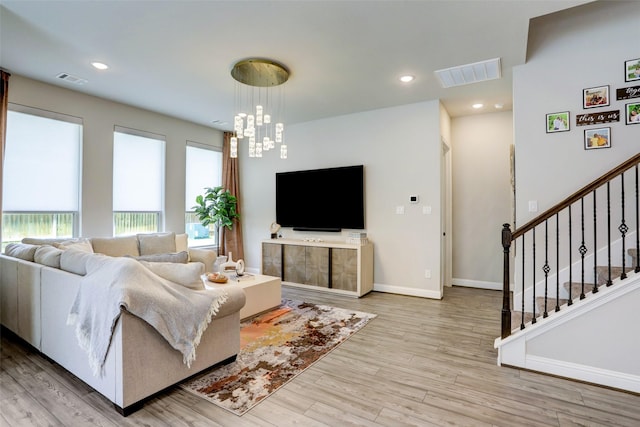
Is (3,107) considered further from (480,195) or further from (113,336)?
(480,195)

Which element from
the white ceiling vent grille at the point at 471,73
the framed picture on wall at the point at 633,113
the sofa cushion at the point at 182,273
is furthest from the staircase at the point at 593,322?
the sofa cushion at the point at 182,273

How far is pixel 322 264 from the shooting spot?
5.07 metres

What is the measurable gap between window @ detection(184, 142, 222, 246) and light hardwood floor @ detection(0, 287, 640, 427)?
3.16 meters

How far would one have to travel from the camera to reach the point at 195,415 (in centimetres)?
198

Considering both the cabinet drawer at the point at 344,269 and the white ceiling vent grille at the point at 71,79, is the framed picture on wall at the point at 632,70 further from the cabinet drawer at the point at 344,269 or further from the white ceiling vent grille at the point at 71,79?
the white ceiling vent grille at the point at 71,79

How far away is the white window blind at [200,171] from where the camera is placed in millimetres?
5910

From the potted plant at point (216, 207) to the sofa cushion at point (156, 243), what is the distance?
3.09 ft

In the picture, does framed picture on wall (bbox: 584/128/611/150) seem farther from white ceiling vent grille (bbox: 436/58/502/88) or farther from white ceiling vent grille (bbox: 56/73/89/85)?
white ceiling vent grille (bbox: 56/73/89/85)

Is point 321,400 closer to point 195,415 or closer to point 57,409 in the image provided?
point 195,415

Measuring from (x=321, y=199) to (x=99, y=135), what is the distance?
11.2 feet

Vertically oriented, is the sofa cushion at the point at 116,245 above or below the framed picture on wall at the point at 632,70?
below

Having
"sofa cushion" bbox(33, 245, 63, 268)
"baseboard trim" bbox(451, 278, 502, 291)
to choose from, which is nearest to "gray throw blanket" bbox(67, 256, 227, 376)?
"sofa cushion" bbox(33, 245, 63, 268)

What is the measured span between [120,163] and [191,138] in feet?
4.49

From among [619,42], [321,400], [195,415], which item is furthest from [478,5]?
[195,415]
